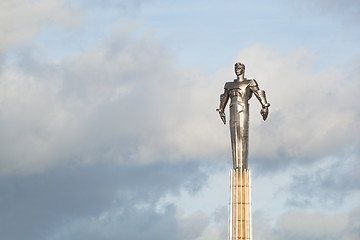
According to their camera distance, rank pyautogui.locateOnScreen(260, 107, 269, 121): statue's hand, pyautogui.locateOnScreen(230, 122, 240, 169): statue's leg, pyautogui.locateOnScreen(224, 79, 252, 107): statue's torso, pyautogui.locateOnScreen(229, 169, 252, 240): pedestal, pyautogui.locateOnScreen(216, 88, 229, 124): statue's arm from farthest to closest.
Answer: pyautogui.locateOnScreen(216, 88, 229, 124): statue's arm → pyautogui.locateOnScreen(224, 79, 252, 107): statue's torso → pyautogui.locateOnScreen(260, 107, 269, 121): statue's hand → pyautogui.locateOnScreen(230, 122, 240, 169): statue's leg → pyautogui.locateOnScreen(229, 169, 252, 240): pedestal

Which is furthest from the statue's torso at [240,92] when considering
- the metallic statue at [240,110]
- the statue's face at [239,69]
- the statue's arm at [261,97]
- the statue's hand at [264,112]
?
the statue's hand at [264,112]

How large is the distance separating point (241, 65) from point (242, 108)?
237cm

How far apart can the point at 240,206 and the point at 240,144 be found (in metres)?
3.30

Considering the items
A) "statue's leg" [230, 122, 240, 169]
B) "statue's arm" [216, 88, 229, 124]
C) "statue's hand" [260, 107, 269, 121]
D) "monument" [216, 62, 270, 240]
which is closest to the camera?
"monument" [216, 62, 270, 240]

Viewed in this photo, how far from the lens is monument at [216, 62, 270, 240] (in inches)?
1476

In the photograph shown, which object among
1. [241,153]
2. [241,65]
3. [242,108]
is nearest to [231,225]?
[241,153]

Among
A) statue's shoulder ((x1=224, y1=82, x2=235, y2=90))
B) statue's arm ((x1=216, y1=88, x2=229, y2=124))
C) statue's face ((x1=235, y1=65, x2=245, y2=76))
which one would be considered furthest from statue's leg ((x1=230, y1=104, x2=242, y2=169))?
statue's face ((x1=235, y1=65, x2=245, y2=76))

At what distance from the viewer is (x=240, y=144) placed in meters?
38.6

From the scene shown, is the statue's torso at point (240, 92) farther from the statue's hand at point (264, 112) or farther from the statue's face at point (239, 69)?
the statue's hand at point (264, 112)

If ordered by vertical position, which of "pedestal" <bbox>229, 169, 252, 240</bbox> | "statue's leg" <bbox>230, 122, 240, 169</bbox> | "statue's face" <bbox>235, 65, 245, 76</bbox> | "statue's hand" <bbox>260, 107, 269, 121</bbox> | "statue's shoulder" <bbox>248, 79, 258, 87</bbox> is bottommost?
"pedestal" <bbox>229, 169, 252, 240</bbox>

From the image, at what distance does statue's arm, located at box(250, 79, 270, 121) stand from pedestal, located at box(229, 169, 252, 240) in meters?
3.24

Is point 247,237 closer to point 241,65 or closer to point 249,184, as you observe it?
point 249,184

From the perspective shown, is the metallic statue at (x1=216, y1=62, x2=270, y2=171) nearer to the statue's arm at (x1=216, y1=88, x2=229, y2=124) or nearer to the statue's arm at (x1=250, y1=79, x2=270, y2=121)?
the statue's arm at (x1=250, y1=79, x2=270, y2=121)

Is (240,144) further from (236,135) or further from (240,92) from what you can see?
(240,92)
